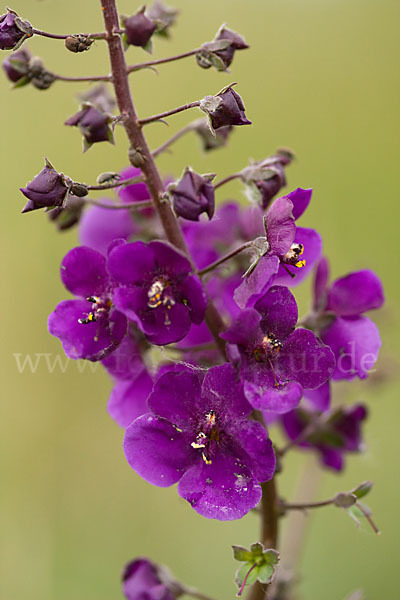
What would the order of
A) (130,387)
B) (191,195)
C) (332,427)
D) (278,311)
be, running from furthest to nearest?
(332,427), (130,387), (278,311), (191,195)

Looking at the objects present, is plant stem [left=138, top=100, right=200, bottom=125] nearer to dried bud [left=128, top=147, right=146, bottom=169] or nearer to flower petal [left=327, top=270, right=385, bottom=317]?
dried bud [left=128, top=147, right=146, bottom=169]

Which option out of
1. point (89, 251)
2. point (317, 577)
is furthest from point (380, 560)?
Result: point (89, 251)

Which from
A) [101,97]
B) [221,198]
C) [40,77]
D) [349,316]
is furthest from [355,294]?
[221,198]

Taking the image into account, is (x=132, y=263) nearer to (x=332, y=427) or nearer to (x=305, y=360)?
(x=305, y=360)

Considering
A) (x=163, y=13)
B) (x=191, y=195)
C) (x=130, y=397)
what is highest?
(x=163, y=13)

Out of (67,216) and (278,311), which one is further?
(67,216)

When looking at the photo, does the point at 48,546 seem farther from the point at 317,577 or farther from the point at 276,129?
the point at 276,129

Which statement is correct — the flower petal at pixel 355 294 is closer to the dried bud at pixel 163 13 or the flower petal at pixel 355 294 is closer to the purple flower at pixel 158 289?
the purple flower at pixel 158 289

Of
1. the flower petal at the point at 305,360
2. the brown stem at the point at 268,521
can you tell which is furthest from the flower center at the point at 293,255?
the brown stem at the point at 268,521
